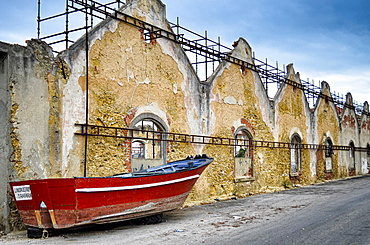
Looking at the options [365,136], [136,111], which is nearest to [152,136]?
[136,111]

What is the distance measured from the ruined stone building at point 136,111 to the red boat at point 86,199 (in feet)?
4.27

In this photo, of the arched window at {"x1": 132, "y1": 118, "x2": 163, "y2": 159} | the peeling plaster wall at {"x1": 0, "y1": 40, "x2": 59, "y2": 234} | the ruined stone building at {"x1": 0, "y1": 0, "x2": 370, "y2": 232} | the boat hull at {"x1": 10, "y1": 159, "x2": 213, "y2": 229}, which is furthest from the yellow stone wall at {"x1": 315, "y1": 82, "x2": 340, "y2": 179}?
the peeling plaster wall at {"x1": 0, "y1": 40, "x2": 59, "y2": 234}

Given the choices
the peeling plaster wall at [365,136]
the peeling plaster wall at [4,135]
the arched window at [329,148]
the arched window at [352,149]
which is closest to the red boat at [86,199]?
the peeling plaster wall at [4,135]

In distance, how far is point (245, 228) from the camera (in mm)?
9875

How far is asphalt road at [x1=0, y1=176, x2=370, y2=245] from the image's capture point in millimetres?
8516

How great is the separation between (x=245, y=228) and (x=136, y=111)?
17.7ft

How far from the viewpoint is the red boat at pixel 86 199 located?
8.71 metres

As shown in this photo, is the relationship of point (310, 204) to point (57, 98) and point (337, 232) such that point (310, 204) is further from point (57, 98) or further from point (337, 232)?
point (57, 98)

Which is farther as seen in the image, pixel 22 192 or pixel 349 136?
pixel 349 136

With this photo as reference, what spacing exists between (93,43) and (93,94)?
1.54 metres

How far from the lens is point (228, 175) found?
56.2 ft

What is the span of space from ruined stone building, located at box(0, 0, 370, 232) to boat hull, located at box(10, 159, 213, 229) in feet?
4.34

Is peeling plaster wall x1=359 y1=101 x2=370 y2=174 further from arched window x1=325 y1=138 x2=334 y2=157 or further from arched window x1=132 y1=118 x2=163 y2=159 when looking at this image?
arched window x1=132 y1=118 x2=163 y2=159

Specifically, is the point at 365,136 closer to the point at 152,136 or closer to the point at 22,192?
the point at 152,136
